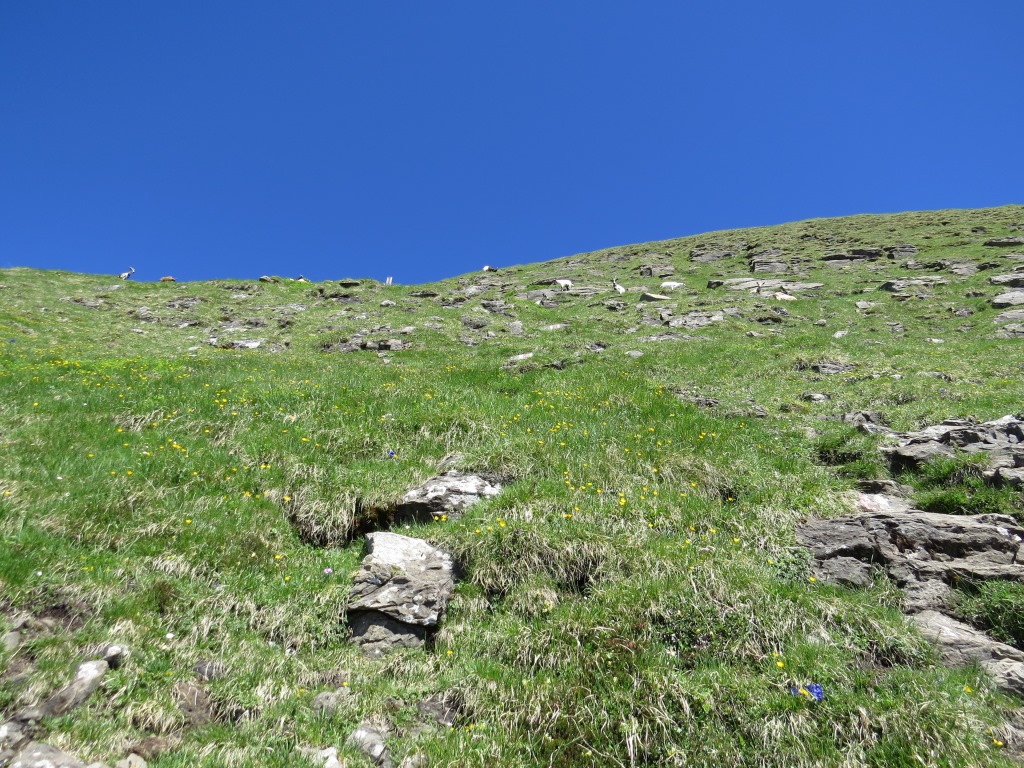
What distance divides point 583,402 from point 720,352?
1022 centimetres

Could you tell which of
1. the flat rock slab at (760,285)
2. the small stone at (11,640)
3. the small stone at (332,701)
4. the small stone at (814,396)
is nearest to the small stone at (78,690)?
the small stone at (11,640)

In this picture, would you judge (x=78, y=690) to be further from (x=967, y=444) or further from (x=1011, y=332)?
(x=1011, y=332)

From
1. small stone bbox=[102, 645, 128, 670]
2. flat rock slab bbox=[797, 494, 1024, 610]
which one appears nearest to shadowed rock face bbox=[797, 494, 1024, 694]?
flat rock slab bbox=[797, 494, 1024, 610]

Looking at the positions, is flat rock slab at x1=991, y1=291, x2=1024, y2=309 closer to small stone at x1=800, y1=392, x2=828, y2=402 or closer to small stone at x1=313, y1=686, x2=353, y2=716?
small stone at x1=800, y1=392, x2=828, y2=402

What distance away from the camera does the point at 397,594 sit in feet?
21.9

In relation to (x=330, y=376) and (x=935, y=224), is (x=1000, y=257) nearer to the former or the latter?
(x=935, y=224)

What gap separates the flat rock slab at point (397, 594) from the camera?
6.39m

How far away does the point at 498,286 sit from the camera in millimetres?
45531

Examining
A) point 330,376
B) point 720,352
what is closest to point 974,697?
point 330,376

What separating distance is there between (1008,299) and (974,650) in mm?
32424

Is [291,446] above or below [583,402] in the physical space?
below

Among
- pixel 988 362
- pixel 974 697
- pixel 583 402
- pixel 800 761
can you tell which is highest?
pixel 988 362

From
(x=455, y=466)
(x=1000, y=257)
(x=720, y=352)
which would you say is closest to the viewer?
(x=455, y=466)

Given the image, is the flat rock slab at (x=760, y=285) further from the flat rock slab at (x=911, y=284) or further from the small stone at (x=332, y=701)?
the small stone at (x=332, y=701)
